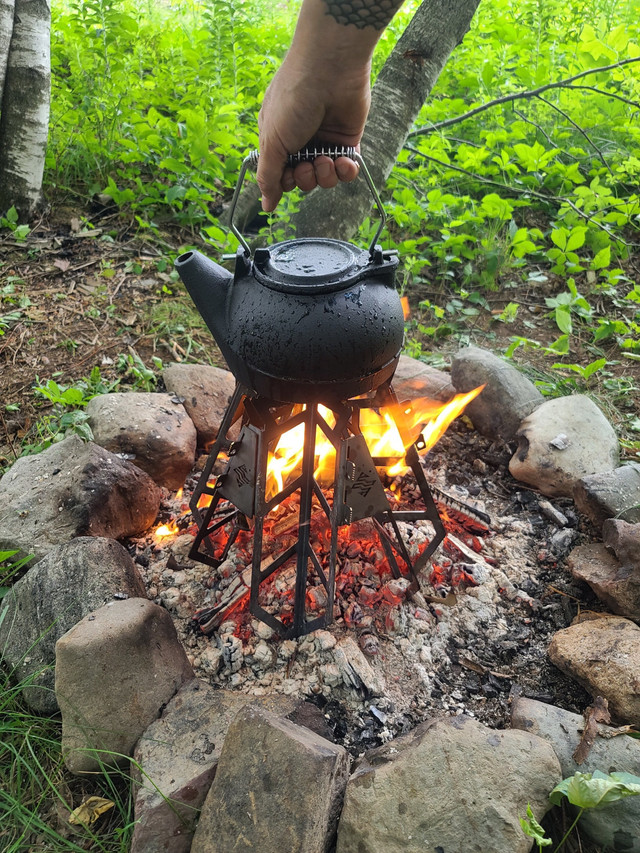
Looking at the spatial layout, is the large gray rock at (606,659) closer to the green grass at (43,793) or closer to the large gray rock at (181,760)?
the large gray rock at (181,760)

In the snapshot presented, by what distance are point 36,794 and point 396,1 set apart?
2364 millimetres

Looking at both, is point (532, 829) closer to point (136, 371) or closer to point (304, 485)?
point (304, 485)

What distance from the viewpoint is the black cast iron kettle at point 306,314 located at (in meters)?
1.65

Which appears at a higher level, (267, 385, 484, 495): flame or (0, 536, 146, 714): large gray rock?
(267, 385, 484, 495): flame

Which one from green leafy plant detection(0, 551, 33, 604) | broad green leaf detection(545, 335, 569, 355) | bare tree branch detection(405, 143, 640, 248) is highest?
bare tree branch detection(405, 143, 640, 248)

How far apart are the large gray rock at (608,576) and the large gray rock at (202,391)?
1791 millimetres

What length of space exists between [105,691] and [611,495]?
2022 mm

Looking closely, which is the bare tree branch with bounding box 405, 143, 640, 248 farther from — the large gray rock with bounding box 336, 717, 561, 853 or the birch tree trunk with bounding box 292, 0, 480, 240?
the large gray rock with bounding box 336, 717, 561, 853

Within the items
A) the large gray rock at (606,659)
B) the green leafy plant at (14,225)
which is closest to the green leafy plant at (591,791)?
the large gray rock at (606,659)

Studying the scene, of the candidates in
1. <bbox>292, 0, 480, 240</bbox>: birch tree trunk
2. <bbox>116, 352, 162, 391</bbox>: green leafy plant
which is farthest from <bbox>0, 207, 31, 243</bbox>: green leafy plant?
<bbox>292, 0, 480, 240</bbox>: birch tree trunk

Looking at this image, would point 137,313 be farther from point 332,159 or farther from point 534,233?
point 534,233

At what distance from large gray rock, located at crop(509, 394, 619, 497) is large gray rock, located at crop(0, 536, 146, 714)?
6.10 ft

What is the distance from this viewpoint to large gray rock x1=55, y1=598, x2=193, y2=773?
66.6 inches

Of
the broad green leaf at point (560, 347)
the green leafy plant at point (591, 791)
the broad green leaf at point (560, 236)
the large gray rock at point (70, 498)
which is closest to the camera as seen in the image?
the green leafy plant at point (591, 791)
